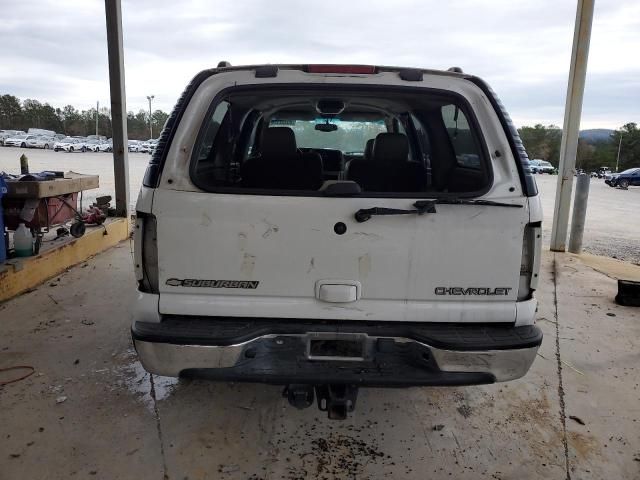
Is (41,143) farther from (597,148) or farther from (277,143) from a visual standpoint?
(597,148)

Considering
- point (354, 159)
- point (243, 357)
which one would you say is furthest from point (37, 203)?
point (243, 357)

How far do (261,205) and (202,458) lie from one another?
1309 mm

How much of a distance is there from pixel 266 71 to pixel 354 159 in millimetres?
1403

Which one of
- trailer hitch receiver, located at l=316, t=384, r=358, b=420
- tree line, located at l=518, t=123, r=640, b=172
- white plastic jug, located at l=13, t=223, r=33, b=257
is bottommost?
trailer hitch receiver, located at l=316, t=384, r=358, b=420

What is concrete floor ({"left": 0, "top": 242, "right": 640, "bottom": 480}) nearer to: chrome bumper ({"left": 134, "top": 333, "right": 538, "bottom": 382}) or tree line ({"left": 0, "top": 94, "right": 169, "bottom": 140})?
chrome bumper ({"left": 134, "top": 333, "right": 538, "bottom": 382})

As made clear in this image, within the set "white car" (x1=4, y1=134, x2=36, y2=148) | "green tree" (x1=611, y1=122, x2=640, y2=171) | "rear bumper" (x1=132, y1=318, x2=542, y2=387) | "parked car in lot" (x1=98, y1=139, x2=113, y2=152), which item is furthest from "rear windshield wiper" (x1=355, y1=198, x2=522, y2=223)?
"green tree" (x1=611, y1=122, x2=640, y2=171)

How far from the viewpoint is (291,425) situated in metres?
2.88

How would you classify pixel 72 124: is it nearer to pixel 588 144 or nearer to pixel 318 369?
pixel 588 144

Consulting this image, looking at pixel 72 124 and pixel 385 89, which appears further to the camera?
pixel 72 124

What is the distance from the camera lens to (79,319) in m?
4.43

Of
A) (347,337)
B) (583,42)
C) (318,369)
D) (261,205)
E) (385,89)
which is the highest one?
(583,42)

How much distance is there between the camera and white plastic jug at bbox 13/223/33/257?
526 centimetres

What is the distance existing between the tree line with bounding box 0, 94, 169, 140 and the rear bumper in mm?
58055

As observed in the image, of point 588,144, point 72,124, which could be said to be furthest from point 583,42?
point 72,124
